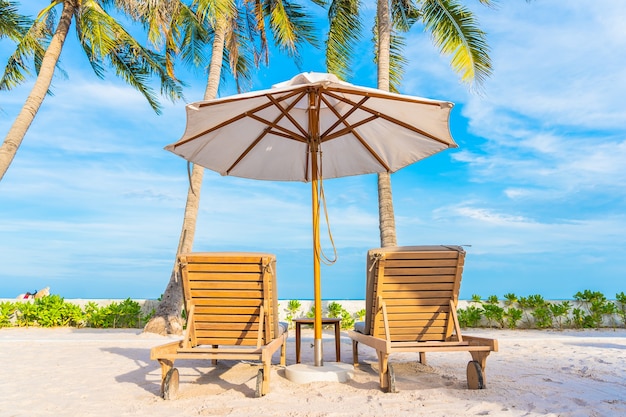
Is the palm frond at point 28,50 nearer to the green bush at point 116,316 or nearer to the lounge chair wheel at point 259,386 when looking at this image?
the green bush at point 116,316

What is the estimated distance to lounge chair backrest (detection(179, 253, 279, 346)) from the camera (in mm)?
3812

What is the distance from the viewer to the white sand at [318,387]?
3079 millimetres

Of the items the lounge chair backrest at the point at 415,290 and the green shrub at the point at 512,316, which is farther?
the green shrub at the point at 512,316

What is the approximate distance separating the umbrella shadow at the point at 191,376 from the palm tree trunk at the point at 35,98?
21.1 ft

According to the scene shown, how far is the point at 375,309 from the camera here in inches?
155

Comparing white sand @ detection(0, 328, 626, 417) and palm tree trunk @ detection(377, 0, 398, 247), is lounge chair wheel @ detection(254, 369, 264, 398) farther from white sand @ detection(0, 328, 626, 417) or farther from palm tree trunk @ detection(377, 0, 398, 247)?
palm tree trunk @ detection(377, 0, 398, 247)

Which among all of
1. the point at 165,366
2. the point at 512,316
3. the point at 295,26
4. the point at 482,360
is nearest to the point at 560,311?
the point at 512,316

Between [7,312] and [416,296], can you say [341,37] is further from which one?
[7,312]

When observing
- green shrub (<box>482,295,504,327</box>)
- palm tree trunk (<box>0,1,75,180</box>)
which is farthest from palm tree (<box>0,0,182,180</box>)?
green shrub (<box>482,295,504,327</box>)

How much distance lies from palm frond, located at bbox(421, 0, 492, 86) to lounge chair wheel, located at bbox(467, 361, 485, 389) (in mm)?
7240

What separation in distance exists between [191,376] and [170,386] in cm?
93

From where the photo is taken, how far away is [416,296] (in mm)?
3945

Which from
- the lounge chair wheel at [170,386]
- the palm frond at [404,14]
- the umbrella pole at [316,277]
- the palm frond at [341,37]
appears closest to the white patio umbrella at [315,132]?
the umbrella pole at [316,277]

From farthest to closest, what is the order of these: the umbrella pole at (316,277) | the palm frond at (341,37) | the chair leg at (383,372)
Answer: the palm frond at (341,37) → the umbrella pole at (316,277) → the chair leg at (383,372)
